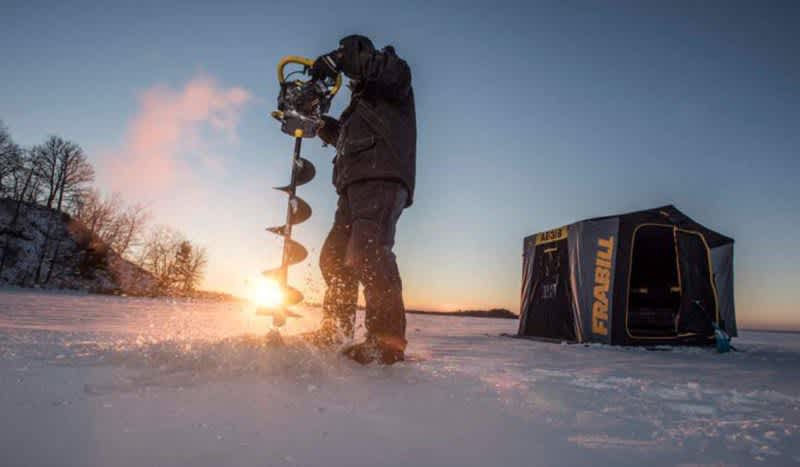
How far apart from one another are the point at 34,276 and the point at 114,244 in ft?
18.2

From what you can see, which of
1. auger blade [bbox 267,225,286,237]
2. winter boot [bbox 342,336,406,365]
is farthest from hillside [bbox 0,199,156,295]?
winter boot [bbox 342,336,406,365]

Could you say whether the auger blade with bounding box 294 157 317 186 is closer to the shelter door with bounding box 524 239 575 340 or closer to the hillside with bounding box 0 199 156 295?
the shelter door with bounding box 524 239 575 340

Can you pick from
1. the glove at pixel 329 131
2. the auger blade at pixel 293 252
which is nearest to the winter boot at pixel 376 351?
the auger blade at pixel 293 252

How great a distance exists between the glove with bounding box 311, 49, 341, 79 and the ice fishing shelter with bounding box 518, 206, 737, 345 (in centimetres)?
453

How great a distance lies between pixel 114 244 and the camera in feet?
105

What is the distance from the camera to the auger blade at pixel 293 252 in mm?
2371

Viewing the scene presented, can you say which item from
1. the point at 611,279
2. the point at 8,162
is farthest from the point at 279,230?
the point at 8,162

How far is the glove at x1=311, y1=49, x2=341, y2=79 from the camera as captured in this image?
221 cm

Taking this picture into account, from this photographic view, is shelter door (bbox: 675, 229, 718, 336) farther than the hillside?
No

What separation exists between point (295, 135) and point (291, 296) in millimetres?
1039

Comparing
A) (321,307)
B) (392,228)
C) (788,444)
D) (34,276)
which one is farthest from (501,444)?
(34,276)

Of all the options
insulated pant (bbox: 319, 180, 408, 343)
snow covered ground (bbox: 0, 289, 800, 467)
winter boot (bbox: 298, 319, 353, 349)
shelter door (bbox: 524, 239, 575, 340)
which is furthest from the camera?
shelter door (bbox: 524, 239, 575, 340)

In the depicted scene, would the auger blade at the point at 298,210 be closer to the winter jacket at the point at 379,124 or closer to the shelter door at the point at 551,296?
the winter jacket at the point at 379,124

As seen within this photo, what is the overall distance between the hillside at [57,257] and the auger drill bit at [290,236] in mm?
30258
